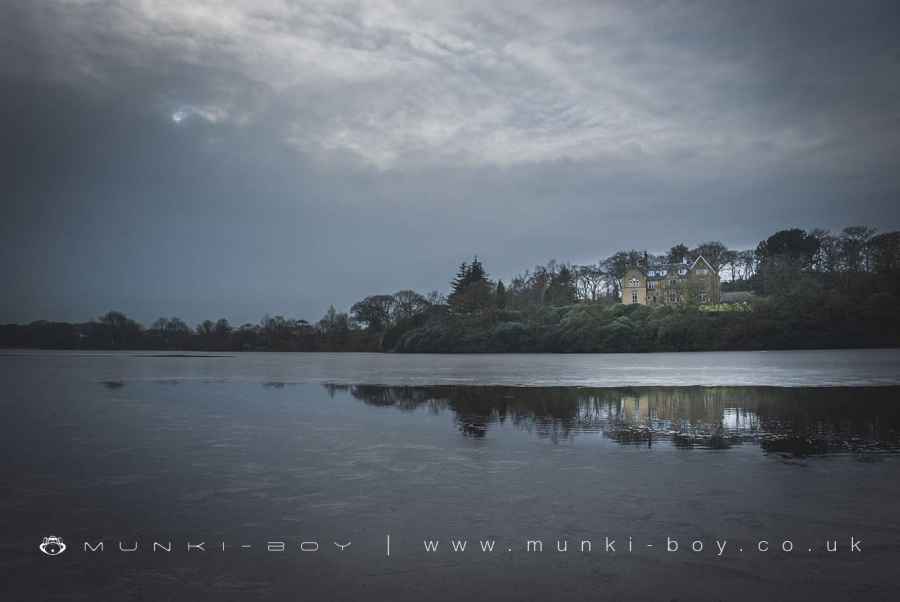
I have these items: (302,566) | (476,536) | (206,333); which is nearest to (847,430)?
(476,536)

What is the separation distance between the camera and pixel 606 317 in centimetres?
10019

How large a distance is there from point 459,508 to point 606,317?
96.1 metres

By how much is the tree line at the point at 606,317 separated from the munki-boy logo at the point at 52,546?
93229mm

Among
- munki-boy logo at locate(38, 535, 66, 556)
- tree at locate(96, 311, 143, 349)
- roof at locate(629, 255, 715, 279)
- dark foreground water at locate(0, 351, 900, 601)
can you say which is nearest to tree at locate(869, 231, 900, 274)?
roof at locate(629, 255, 715, 279)

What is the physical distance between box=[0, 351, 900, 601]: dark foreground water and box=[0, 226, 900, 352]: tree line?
79.9 m

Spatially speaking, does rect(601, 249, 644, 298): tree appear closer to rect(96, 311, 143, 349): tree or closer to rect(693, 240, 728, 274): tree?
rect(693, 240, 728, 274): tree

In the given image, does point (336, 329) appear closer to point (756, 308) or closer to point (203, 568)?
point (756, 308)

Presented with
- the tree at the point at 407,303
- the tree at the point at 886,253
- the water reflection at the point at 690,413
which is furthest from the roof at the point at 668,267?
the water reflection at the point at 690,413

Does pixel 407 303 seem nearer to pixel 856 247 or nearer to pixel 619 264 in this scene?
pixel 619 264

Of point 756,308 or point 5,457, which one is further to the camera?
point 756,308

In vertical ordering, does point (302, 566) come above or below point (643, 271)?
below

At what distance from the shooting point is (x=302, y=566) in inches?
219

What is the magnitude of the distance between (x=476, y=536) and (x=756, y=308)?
96.0m

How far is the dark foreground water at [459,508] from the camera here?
5168mm
